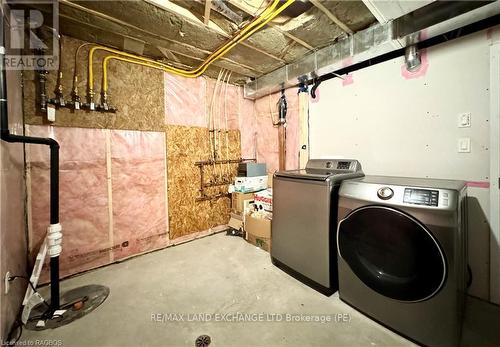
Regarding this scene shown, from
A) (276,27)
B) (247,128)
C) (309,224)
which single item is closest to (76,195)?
(309,224)

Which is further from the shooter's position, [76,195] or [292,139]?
[292,139]

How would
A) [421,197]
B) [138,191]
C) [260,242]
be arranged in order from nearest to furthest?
[421,197] → [138,191] → [260,242]

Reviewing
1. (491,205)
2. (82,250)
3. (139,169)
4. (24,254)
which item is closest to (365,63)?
(491,205)

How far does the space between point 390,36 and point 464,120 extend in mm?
882

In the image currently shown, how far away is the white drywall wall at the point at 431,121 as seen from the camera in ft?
5.19

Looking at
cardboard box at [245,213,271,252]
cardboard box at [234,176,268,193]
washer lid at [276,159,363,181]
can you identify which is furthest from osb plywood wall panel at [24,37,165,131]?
washer lid at [276,159,363,181]

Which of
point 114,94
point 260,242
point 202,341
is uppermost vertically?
point 114,94

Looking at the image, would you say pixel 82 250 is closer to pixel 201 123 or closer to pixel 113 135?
pixel 113 135

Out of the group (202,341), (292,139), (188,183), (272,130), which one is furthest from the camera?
(272,130)

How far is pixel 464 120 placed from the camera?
5.37ft

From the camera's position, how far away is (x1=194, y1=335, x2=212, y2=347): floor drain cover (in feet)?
4.20

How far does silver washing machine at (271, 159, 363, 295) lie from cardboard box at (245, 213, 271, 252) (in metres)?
0.30

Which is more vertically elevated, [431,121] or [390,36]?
[390,36]

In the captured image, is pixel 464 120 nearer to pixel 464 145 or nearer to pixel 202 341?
pixel 464 145
